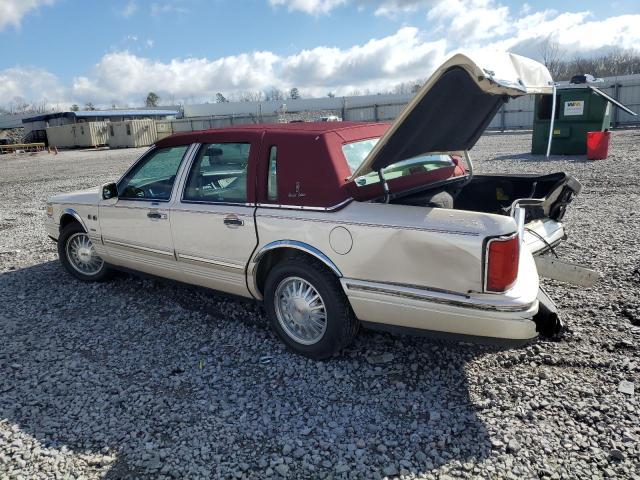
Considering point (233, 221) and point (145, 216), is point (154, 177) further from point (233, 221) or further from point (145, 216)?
point (233, 221)

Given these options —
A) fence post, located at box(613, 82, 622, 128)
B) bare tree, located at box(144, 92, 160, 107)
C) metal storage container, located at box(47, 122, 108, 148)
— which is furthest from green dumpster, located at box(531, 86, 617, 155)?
bare tree, located at box(144, 92, 160, 107)

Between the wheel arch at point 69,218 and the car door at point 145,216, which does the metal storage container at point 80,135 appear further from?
the car door at point 145,216

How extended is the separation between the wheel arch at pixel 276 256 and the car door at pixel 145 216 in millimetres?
956

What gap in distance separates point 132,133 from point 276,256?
129 ft

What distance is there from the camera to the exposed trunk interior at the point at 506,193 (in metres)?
4.03

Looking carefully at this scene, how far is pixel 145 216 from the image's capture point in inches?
178

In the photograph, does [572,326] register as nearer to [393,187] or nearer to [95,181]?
[393,187]

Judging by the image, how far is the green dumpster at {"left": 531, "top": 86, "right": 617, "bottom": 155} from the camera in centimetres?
1421

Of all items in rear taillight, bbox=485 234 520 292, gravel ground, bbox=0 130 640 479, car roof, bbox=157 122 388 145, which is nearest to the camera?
gravel ground, bbox=0 130 640 479

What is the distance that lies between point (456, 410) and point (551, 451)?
0.57m

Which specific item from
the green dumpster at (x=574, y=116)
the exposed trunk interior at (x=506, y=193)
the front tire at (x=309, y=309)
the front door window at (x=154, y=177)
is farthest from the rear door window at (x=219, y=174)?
the green dumpster at (x=574, y=116)

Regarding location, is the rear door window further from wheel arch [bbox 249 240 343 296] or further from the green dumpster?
the green dumpster

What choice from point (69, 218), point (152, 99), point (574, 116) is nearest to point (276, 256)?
point (69, 218)

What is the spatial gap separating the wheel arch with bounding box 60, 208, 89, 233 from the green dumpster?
1310cm
